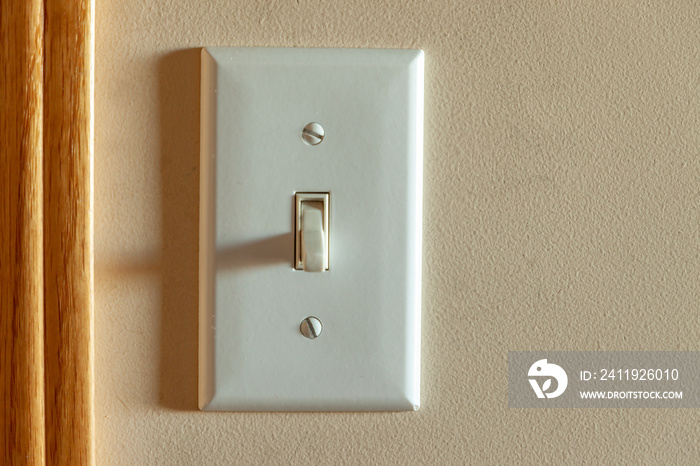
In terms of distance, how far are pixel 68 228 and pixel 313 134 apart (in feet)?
0.54

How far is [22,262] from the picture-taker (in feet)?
1.13

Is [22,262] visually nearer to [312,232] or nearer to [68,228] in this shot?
[68,228]

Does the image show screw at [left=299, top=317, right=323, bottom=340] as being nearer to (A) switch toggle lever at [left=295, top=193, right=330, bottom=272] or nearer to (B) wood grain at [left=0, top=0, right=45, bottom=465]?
(A) switch toggle lever at [left=295, top=193, right=330, bottom=272]

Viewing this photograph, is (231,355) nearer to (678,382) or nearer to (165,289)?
(165,289)

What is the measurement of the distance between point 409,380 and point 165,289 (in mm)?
174

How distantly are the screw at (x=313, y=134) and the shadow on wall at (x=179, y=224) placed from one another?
0.24 ft

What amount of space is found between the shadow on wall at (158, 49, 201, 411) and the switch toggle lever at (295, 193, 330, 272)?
7 cm

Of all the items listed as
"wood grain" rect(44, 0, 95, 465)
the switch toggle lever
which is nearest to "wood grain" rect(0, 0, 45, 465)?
"wood grain" rect(44, 0, 95, 465)

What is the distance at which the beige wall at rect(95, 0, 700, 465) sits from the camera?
37 cm

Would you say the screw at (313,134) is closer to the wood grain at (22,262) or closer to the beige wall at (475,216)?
the beige wall at (475,216)

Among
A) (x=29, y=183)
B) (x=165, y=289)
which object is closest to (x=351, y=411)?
(x=165, y=289)

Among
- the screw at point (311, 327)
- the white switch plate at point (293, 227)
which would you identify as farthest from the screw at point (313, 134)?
the screw at point (311, 327)

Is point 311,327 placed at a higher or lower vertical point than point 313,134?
lower

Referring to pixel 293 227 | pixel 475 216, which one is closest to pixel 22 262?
pixel 293 227
